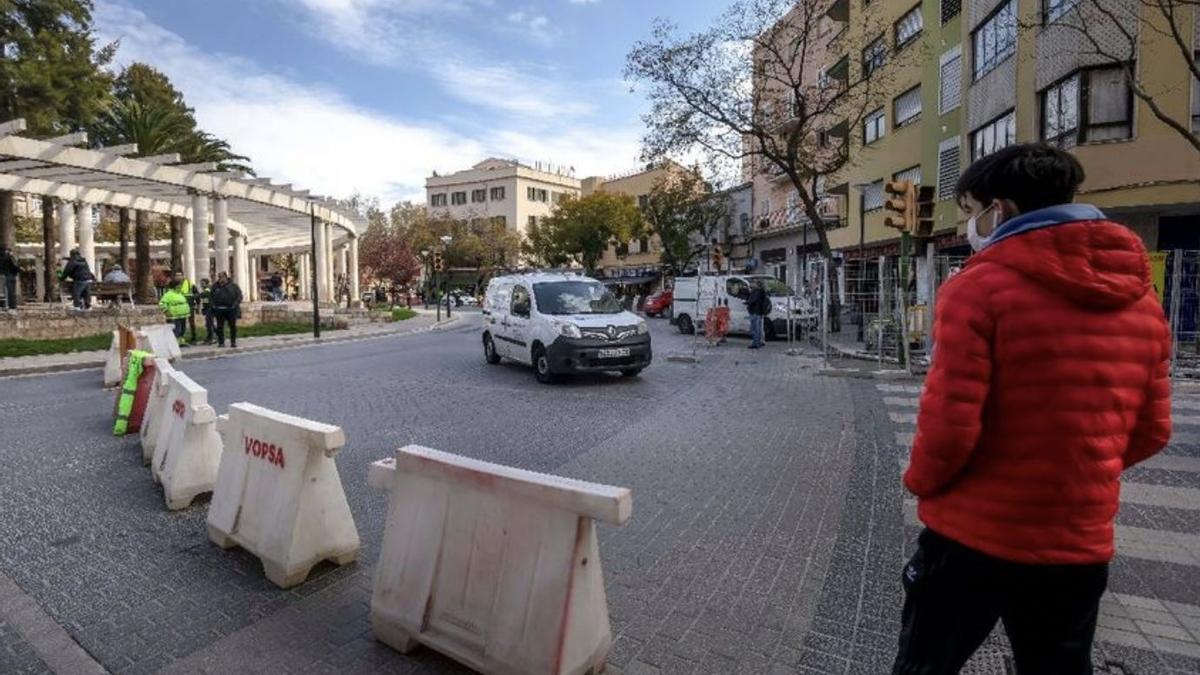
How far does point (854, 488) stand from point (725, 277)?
53.3ft

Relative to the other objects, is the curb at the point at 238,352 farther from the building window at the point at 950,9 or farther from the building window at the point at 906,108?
the building window at the point at 950,9

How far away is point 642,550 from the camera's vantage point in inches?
170

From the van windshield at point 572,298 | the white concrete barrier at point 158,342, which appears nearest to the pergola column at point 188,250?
the white concrete barrier at point 158,342

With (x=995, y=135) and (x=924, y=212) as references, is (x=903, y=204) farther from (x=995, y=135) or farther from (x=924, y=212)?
(x=995, y=135)

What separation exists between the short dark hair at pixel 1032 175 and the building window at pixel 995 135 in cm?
1967

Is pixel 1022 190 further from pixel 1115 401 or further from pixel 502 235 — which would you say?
pixel 502 235

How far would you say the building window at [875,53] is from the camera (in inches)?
1057

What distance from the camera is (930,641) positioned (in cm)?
183

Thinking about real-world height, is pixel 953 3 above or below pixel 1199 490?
above

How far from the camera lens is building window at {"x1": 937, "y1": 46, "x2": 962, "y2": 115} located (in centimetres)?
2306

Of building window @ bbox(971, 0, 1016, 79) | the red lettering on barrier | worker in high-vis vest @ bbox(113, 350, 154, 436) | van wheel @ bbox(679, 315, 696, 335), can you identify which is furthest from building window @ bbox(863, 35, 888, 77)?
the red lettering on barrier

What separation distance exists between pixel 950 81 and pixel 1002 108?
172 inches

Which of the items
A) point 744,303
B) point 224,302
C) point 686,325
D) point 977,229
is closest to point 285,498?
point 977,229

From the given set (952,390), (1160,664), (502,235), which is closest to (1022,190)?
(952,390)
